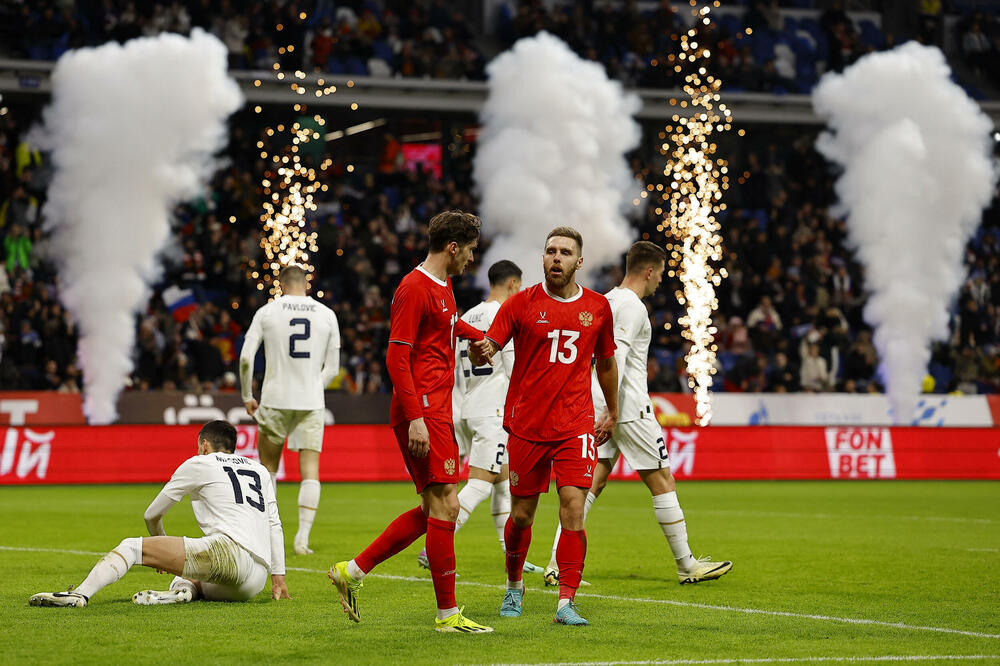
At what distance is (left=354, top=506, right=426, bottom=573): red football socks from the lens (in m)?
7.87

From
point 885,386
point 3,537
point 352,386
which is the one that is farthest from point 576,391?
point 885,386

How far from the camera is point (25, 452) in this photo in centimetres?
2061

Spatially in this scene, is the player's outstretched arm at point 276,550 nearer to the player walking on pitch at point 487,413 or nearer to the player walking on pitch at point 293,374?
the player walking on pitch at point 487,413

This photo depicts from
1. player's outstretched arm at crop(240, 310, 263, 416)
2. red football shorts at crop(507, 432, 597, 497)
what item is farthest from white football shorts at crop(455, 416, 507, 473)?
red football shorts at crop(507, 432, 597, 497)

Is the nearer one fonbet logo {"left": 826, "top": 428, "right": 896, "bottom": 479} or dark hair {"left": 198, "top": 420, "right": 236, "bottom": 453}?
dark hair {"left": 198, "top": 420, "right": 236, "bottom": 453}

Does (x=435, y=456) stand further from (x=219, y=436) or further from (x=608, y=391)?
(x=219, y=436)

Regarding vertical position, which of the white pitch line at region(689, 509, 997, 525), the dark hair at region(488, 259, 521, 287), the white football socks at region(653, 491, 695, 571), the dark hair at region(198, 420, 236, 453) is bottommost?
the white pitch line at region(689, 509, 997, 525)

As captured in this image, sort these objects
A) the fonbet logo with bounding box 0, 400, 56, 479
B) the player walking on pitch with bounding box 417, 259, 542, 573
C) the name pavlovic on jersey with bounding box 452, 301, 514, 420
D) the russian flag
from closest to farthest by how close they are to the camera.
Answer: the player walking on pitch with bounding box 417, 259, 542, 573 → the name pavlovic on jersey with bounding box 452, 301, 514, 420 → the fonbet logo with bounding box 0, 400, 56, 479 → the russian flag

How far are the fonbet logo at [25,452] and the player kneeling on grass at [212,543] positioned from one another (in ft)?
41.2

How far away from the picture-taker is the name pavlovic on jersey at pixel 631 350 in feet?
32.8

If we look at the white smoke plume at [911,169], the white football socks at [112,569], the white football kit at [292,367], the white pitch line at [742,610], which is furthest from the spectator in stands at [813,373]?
the white football socks at [112,569]

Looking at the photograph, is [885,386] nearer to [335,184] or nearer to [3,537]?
[335,184]

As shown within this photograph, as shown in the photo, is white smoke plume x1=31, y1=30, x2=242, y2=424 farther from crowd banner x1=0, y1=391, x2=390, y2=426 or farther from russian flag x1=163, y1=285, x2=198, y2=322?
crowd banner x1=0, y1=391, x2=390, y2=426

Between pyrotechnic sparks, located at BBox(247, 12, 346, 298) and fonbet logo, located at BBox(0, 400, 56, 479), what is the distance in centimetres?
892
